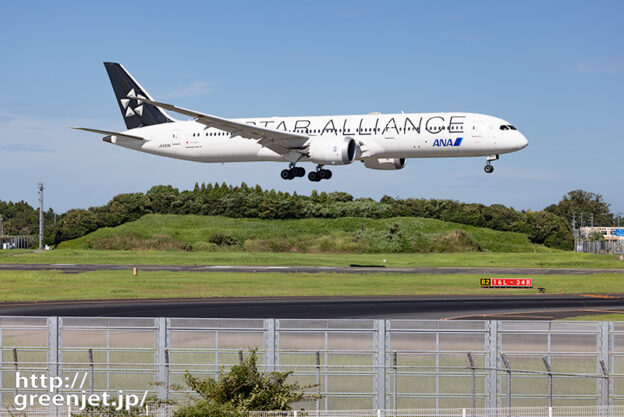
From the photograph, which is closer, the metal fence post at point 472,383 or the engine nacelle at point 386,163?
the metal fence post at point 472,383

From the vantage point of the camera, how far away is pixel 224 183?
497 feet

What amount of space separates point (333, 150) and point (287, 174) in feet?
22.2

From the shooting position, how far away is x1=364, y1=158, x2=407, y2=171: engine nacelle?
202 ft

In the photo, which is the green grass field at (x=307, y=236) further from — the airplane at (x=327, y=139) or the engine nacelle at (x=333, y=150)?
the engine nacelle at (x=333, y=150)

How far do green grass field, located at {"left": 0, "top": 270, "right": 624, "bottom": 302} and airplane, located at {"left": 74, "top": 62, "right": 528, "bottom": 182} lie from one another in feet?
30.1

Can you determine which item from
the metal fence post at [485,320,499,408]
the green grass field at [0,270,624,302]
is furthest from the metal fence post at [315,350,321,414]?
the green grass field at [0,270,624,302]

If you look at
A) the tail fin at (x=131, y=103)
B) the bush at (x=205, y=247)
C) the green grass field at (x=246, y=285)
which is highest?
the tail fin at (x=131, y=103)

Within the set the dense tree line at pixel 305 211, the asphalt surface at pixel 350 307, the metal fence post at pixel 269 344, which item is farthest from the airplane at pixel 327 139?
the dense tree line at pixel 305 211

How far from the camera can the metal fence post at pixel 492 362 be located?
21.3 metres

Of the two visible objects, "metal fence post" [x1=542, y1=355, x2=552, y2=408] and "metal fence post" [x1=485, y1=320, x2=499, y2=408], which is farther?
"metal fence post" [x1=485, y1=320, x2=499, y2=408]

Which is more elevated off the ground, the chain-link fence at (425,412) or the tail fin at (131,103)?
the tail fin at (131,103)

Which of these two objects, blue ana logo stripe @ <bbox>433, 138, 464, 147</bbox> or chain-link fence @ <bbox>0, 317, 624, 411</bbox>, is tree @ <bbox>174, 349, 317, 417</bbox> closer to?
chain-link fence @ <bbox>0, 317, 624, 411</bbox>

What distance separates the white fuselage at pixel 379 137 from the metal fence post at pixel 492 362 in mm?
35435

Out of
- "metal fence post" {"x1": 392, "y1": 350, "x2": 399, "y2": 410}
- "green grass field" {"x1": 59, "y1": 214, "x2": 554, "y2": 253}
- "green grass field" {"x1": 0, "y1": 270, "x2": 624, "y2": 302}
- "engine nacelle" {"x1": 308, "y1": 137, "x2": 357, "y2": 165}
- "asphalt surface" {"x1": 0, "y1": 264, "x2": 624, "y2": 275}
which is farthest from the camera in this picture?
"green grass field" {"x1": 59, "y1": 214, "x2": 554, "y2": 253}
